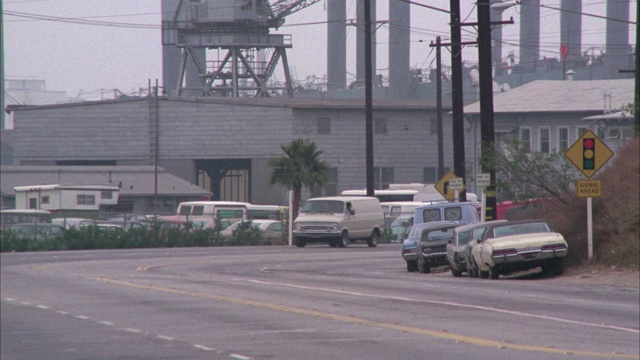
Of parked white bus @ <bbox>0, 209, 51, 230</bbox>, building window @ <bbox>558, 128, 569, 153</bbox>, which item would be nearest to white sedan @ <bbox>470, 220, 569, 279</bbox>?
parked white bus @ <bbox>0, 209, 51, 230</bbox>

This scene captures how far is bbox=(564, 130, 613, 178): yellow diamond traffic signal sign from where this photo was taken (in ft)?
83.7

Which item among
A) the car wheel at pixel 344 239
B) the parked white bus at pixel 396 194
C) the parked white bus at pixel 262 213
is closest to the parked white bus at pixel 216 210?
the parked white bus at pixel 262 213

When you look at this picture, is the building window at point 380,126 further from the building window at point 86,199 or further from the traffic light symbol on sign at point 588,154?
the traffic light symbol on sign at point 588,154

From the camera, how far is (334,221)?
43.6 meters

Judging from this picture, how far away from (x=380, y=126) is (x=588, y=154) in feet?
163

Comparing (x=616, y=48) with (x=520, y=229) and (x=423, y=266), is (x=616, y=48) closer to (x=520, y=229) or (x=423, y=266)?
(x=423, y=266)

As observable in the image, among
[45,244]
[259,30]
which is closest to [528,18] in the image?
[259,30]

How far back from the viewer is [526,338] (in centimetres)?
1346

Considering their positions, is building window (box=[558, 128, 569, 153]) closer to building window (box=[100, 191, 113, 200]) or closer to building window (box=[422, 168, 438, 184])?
building window (box=[422, 168, 438, 184])

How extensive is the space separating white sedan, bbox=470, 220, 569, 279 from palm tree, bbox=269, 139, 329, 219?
87.6 ft

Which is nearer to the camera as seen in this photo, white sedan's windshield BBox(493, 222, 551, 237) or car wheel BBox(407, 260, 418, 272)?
white sedan's windshield BBox(493, 222, 551, 237)

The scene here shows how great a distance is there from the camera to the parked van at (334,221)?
4366 cm

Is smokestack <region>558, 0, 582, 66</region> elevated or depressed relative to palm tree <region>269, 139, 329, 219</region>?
elevated

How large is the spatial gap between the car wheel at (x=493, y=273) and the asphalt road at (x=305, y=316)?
1.02ft
